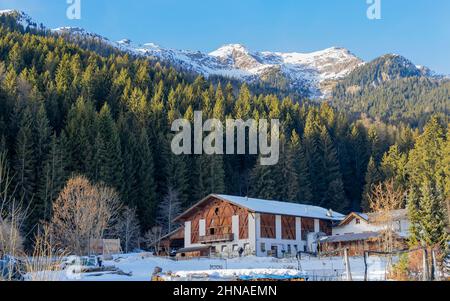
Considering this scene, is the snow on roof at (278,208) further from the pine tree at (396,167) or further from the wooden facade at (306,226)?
the pine tree at (396,167)

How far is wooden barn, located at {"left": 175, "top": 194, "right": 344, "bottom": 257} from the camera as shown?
54.3m

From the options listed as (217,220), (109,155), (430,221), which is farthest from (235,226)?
(430,221)

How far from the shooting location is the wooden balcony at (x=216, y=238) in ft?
181

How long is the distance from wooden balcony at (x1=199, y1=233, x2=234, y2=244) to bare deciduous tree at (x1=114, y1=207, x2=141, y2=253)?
6911 mm

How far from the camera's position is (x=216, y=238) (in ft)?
185

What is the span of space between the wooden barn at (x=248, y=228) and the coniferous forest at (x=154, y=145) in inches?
342

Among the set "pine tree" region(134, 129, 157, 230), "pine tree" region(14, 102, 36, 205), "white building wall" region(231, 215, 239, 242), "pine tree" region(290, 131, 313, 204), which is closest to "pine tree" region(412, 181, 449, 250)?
"white building wall" region(231, 215, 239, 242)

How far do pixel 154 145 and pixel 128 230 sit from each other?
22.8m

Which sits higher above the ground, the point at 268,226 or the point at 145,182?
the point at 145,182

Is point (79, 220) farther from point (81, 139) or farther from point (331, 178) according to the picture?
point (331, 178)

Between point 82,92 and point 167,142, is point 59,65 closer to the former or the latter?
point 82,92

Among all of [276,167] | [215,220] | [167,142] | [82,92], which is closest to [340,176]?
[276,167]

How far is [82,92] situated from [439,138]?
50138 millimetres

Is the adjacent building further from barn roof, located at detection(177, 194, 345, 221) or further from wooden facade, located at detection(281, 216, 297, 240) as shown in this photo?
wooden facade, located at detection(281, 216, 297, 240)
